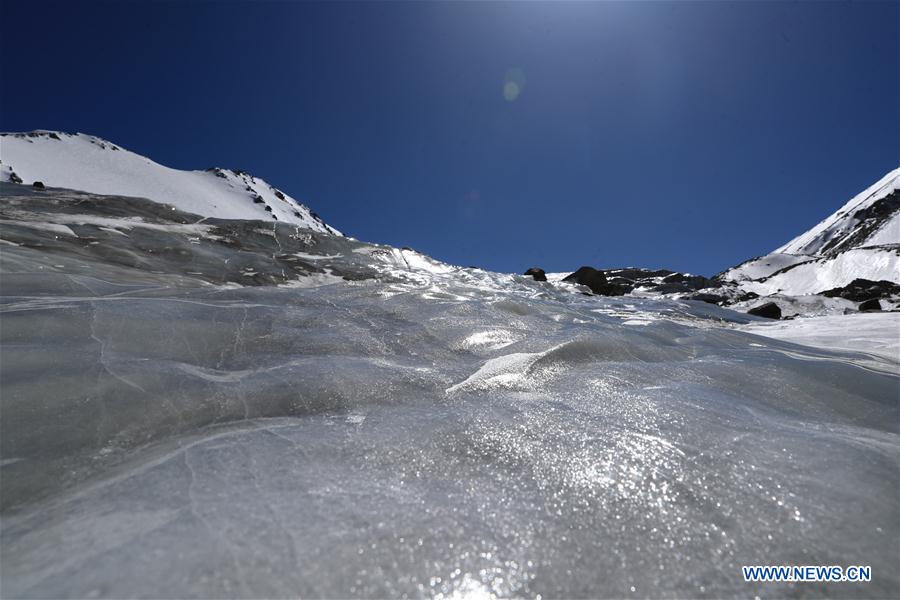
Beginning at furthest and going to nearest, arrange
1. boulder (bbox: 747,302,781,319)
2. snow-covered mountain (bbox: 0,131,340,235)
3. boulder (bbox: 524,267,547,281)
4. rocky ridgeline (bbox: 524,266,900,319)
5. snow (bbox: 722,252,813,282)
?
snow (bbox: 722,252,813,282)
snow-covered mountain (bbox: 0,131,340,235)
boulder (bbox: 524,267,547,281)
rocky ridgeline (bbox: 524,266,900,319)
boulder (bbox: 747,302,781,319)

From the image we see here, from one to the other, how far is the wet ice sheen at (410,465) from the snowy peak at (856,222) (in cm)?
7360

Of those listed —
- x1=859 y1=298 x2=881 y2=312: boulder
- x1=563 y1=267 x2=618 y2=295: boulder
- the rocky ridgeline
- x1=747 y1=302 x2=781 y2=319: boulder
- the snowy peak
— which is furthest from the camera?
the snowy peak

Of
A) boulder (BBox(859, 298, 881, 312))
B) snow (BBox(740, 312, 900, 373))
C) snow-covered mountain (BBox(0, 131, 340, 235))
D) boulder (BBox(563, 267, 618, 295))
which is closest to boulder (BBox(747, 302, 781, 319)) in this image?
boulder (BBox(859, 298, 881, 312))

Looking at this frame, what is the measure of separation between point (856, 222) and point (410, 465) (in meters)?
99.8

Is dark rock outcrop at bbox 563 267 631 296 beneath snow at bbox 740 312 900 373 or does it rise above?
above

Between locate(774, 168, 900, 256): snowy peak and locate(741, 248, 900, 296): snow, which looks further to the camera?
locate(774, 168, 900, 256): snowy peak

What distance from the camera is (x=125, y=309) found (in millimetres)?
2633

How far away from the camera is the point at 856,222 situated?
71188 millimetres

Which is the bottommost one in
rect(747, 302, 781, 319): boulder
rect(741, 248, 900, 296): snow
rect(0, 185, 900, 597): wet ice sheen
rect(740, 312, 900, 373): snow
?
rect(0, 185, 900, 597): wet ice sheen

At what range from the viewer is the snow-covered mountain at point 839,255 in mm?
27516

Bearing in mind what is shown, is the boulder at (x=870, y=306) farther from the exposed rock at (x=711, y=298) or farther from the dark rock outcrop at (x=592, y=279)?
the dark rock outcrop at (x=592, y=279)

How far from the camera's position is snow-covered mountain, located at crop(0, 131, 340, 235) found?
41688 mm

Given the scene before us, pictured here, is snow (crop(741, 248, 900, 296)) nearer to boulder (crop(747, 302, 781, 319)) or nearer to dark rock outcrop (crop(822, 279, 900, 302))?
dark rock outcrop (crop(822, 279, 900, 302))

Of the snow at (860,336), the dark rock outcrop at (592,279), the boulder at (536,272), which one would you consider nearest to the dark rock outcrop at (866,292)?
the dark rock outcrop at (592,279)
